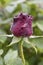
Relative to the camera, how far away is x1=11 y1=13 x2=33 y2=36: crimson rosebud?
27.5 inches

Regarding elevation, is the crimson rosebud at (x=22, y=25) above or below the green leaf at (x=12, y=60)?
above

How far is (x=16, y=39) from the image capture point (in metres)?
0.71

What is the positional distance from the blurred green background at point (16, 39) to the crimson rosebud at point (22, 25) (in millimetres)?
23

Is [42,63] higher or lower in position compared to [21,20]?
lower

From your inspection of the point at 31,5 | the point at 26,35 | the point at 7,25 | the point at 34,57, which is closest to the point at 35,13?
the point at 31,5

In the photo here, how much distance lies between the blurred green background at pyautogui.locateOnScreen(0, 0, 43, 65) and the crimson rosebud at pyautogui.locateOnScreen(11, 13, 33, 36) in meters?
0.02

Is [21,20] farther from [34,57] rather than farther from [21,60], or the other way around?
[34,57]

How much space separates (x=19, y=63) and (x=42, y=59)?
252 mm

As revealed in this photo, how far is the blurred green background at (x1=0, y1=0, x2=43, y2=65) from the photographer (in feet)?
2.33

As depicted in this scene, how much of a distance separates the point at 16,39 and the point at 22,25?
0.15 feet

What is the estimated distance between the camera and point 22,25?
704 millimetres

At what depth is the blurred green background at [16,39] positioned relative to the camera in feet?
2.33

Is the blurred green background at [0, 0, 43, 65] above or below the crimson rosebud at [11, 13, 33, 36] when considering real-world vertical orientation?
below

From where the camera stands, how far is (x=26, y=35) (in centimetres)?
73
